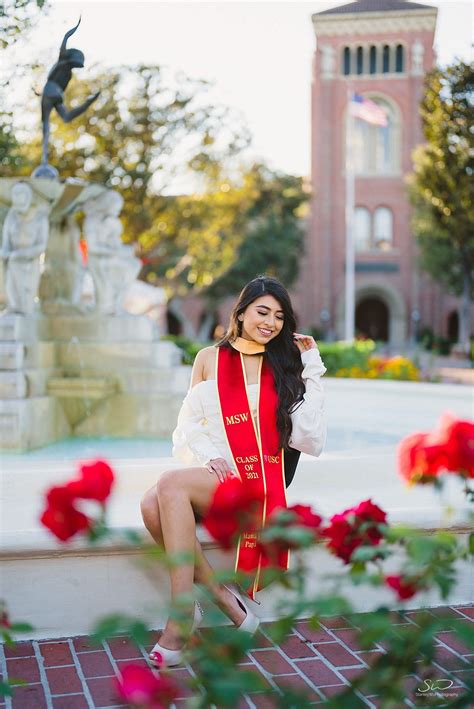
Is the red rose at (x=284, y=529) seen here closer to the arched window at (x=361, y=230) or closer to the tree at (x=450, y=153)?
the tree at (x=450, y=153)

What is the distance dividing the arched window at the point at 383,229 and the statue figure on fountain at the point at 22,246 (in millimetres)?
35783

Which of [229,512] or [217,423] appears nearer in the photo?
[229,512]

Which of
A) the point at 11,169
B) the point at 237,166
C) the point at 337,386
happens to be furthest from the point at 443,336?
the point at 337,386

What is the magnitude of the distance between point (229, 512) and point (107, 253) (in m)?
6.71

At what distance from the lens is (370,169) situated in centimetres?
4166

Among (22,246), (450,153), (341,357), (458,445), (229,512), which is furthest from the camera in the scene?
(450,153)

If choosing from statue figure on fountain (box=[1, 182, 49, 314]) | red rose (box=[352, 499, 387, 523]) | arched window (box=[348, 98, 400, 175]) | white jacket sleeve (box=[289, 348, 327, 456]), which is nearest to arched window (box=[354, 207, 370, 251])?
arched window (box=[348, 98, 400, 175])

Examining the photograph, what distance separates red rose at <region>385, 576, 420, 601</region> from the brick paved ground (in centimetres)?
106

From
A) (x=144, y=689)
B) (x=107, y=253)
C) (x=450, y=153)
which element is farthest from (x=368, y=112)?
(x=144, y=689)

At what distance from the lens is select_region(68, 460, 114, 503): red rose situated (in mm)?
1637

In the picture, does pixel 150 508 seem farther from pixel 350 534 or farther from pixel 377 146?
pixel 377 146

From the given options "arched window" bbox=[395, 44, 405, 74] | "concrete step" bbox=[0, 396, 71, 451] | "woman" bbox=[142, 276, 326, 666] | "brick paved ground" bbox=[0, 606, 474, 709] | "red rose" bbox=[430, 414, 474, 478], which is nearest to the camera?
"red rose" bbox=[430, 414, 474, 478]

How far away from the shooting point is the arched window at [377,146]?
41438 millimetres

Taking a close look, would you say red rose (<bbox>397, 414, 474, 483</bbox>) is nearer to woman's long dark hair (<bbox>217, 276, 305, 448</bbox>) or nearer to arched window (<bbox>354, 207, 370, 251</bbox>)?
woman's long dark hair (<bbox>217, 276, 305, 448</bbox>)
